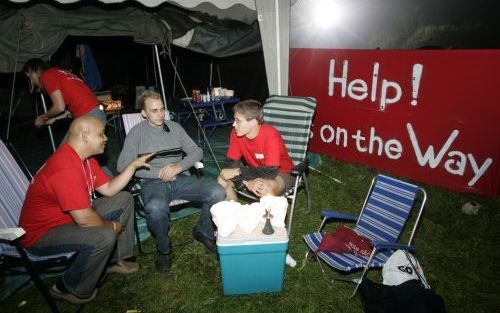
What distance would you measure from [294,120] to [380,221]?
1900 millimetres

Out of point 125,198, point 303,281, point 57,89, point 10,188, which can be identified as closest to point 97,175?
point 125,198

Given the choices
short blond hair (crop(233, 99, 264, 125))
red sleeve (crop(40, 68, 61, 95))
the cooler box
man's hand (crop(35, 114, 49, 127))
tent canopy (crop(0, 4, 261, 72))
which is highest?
tent canopy (crop(0, 4, 261, 72))

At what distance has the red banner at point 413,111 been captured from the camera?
168 inches

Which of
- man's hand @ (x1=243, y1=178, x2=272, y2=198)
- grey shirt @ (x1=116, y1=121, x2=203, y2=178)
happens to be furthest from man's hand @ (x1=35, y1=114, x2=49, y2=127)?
man's hand @ (x1=243, y1=178, x2=272, y2=198)

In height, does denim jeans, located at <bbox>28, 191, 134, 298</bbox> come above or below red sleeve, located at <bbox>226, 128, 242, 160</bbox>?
below

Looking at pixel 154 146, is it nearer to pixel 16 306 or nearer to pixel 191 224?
pixel 191 224

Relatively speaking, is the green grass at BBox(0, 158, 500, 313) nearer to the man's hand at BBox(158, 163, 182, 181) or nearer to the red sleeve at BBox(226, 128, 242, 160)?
the man's hand at BBox(158, 163, 182, 181)

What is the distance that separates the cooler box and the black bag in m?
0.79

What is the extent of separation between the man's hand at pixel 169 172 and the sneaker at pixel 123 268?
98 cm

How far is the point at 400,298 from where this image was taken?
248 centimetres

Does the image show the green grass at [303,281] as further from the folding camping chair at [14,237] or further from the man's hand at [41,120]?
the man's hand at [41,120]

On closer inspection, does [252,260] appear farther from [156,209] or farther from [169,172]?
[169,172]

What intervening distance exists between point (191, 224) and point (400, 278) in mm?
2589

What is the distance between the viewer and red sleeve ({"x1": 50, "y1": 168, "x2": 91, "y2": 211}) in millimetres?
2365
